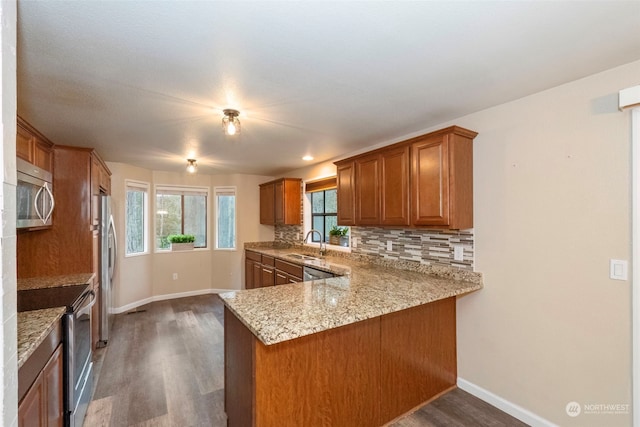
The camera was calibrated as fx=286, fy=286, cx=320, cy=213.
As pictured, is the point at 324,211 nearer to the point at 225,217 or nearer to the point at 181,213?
the point at 225,217

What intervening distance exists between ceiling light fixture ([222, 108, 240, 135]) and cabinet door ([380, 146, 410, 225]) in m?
1.38

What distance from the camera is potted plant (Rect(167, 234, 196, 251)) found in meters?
5.13

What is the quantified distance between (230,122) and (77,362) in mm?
1972

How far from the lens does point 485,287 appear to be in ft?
7.56

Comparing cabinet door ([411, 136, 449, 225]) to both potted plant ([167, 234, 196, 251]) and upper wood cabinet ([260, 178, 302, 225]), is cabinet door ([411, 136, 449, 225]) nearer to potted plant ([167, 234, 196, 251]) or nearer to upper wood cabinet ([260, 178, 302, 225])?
upper wood cabinet ([260, 178, 302, 225])

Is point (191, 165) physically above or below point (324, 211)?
above

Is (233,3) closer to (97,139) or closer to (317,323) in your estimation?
(317,323)

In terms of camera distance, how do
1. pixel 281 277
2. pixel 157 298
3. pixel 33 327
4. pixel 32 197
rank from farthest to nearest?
pixel 157 298
pixel 281 277
pixel 32 197
pixel 33 327

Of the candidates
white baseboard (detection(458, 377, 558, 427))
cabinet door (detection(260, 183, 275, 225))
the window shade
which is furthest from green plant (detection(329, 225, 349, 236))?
white baseboard (detection(458, 377, 558, 427))

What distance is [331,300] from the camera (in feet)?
6.06

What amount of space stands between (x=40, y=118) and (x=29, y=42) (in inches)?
54.5

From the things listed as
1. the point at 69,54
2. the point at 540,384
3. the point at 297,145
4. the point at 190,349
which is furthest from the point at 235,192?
the point at 540,384

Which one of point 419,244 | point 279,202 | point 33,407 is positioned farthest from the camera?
point 279,202

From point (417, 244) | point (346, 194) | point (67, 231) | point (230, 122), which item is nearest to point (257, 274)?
point (346, 194)
